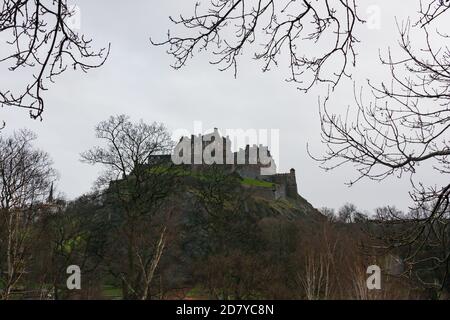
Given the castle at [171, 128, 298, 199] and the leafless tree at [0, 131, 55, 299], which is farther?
the castle at [171, 128, 298, 199]

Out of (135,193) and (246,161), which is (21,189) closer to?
(135,193)

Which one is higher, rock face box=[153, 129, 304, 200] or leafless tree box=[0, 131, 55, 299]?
rock face box=[153, 129, 304, 200]

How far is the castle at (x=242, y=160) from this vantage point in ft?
204

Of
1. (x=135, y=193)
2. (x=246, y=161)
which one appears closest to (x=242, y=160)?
(x=246, y=161)

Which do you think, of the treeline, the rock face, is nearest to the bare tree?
the treeline

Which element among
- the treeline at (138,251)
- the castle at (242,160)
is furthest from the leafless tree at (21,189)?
the castle at (242,160)

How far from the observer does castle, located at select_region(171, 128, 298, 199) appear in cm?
6207

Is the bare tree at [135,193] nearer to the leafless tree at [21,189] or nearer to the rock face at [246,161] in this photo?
the leafless tree at [21,189]

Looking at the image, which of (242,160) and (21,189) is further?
(242,160)

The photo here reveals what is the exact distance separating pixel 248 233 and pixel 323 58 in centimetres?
2643

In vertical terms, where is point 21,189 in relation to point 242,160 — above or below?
below

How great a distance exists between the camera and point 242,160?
7075 cm

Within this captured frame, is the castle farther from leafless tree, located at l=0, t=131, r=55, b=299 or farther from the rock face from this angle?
leafless tree, located at l=0, t=131, r=55, b=299

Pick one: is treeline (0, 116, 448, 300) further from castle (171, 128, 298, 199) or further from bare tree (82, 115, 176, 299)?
castle (171, 128, 298, 199)
